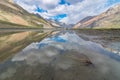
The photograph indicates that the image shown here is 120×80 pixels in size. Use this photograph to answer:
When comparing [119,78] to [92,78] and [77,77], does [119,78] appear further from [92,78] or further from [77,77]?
[77,77]

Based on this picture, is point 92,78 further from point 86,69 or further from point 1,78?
point 1,78

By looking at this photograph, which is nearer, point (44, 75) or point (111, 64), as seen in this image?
point (44, 75)

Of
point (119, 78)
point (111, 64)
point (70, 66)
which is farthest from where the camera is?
point (111, 64)

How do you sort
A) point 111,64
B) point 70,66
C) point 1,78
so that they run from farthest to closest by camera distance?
point 111,64
point 70,66
point 1,78

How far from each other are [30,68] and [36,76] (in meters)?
2.45

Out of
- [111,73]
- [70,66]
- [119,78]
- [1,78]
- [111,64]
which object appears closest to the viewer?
[1,78]

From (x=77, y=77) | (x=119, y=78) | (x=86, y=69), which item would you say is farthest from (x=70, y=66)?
(x=119, y=78)

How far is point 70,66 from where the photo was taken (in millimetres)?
16281

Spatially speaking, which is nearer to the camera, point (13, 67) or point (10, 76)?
point (10, 76)

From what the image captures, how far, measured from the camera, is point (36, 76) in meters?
12.6

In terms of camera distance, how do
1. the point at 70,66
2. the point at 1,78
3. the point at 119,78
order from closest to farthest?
the point at 1,78
the point at 119,78
the point at 70,66

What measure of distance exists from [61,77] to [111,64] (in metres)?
7.00

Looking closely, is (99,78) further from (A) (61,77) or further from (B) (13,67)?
(B) (13,67)

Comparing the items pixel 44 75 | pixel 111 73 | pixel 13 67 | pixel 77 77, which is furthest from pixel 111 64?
pixel 13 67
